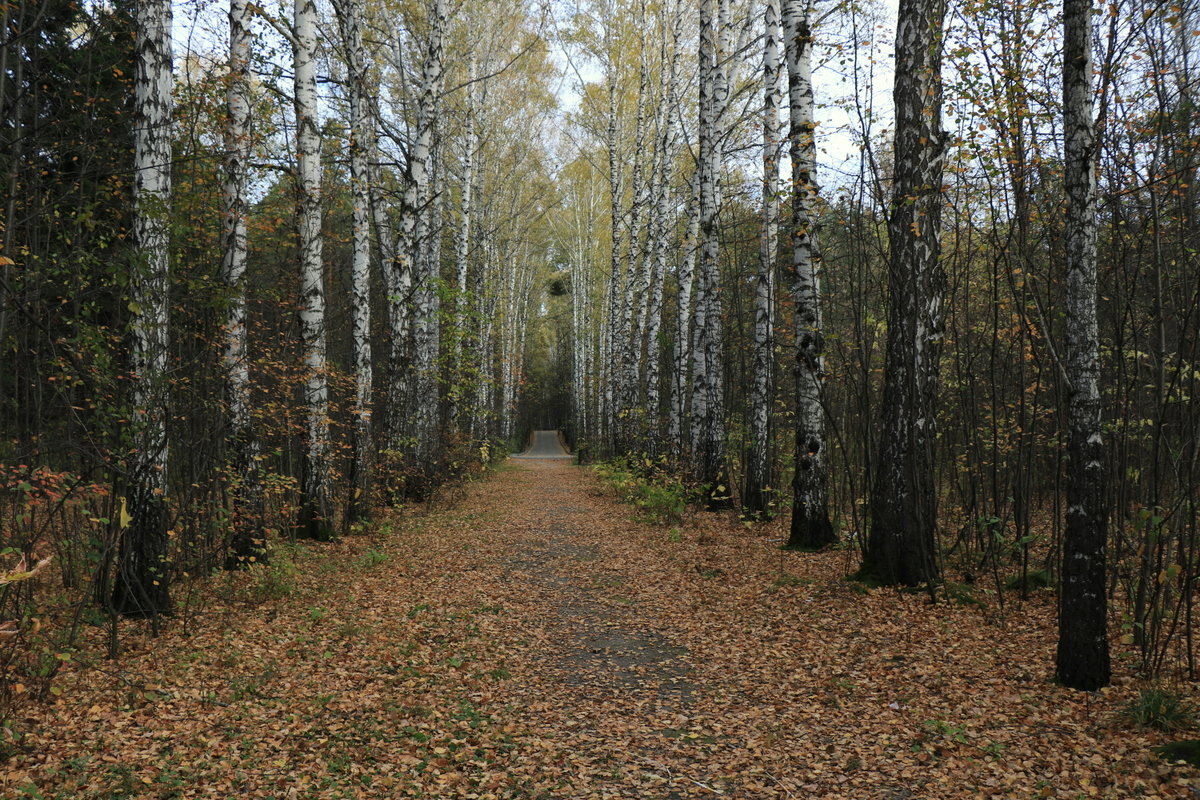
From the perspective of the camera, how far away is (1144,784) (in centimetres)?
330

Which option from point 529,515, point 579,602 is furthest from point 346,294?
point 579,602

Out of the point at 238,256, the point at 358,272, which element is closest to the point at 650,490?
the point at 358,272

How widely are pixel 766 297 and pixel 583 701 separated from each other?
7726 mm

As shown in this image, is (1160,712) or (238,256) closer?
(1160,712)

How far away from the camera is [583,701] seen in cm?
491

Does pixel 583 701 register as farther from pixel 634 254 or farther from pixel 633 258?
pixel 634 254

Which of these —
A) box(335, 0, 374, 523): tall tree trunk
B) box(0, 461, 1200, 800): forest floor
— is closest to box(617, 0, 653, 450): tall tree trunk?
box(335, 0, 374, 523): tall tree trunk

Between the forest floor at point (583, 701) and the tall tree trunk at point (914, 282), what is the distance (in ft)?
3.33

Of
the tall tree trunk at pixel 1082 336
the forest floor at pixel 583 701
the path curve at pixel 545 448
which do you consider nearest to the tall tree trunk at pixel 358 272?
the forest floor at pixel 583 701

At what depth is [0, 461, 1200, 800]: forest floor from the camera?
3.64 m

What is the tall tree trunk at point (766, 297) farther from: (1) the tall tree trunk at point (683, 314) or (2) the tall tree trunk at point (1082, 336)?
(2) the tall tree trunk at point (1082, 336)

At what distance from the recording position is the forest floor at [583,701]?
3.64 m

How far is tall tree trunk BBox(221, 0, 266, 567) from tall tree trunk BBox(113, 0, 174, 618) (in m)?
1.18

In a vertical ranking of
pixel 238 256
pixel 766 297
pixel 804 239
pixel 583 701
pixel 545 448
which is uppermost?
pixel 804 239
